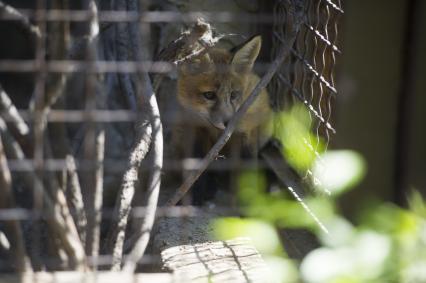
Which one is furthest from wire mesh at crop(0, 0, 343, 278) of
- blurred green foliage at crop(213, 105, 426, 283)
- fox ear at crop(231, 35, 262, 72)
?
blurred green foliage at crop(213, 105, 426, 283)

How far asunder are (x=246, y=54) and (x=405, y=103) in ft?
6.28

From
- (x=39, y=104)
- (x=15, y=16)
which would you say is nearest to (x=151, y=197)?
(x=39, y=104)

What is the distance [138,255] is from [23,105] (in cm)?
228

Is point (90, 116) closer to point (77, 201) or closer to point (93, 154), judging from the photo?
point (93, 154)

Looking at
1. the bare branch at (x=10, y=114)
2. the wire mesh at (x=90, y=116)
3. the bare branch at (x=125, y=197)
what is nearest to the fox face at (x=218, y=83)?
the wire mesh at (x=90, y=116)

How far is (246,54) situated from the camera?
3.29 m

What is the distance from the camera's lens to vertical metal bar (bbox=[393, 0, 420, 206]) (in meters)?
1.38

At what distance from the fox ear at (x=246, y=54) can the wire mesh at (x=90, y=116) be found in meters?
0.21

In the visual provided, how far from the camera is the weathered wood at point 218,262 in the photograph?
7.84 ft

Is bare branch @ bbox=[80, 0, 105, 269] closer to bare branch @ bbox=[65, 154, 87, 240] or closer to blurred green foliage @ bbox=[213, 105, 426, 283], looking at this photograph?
bare branch @ bbox=[65, 154, 87, 240]

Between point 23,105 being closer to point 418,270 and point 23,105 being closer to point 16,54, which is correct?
A: point 16,54

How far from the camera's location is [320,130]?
3.15 meters

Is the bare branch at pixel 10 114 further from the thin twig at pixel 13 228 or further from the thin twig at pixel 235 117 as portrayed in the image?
the thin twig at pixel 235 117

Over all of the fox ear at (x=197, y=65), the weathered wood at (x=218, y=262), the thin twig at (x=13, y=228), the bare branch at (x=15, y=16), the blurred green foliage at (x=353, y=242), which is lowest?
the weathered wood at (x=218, y=262)
